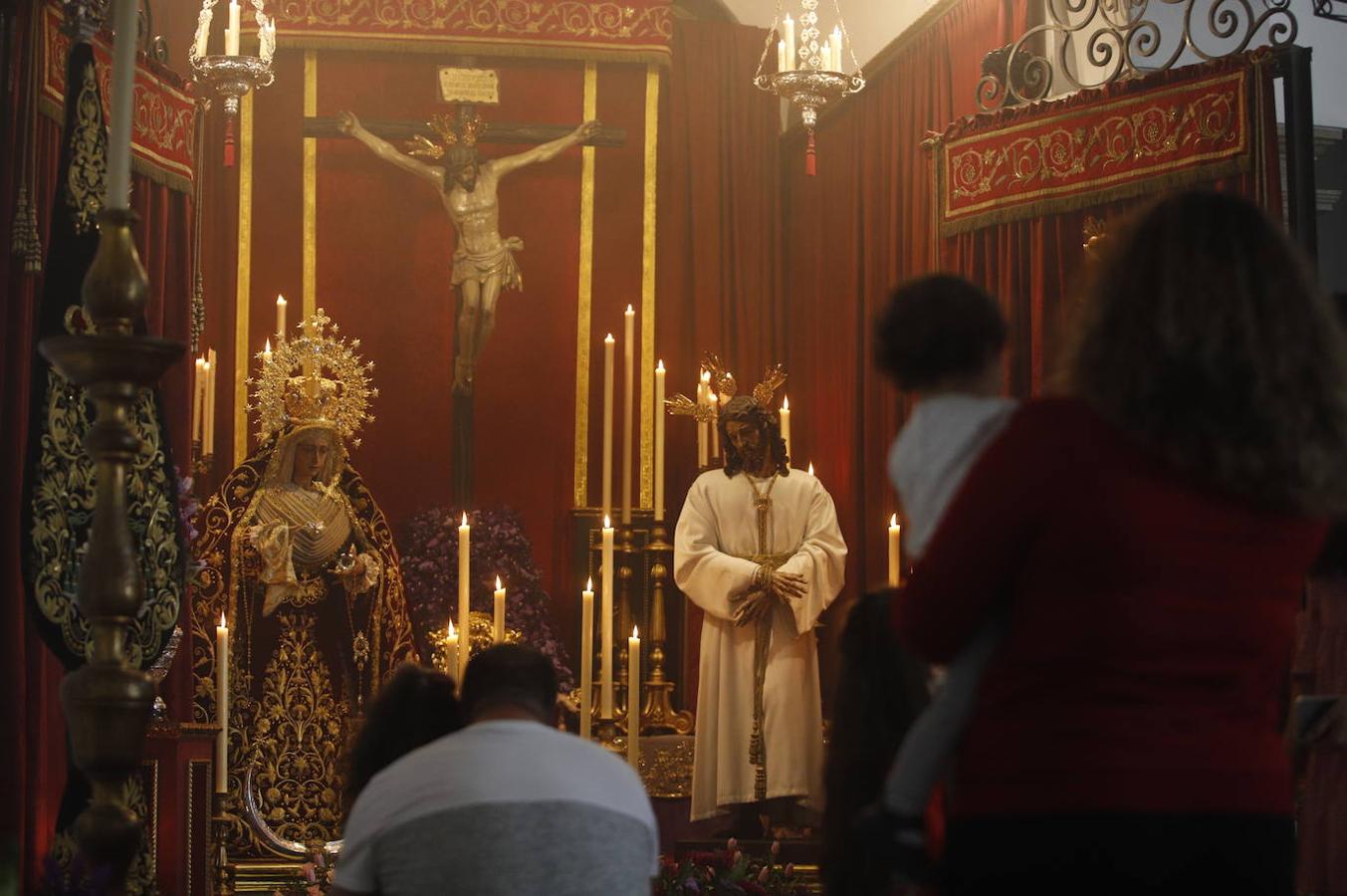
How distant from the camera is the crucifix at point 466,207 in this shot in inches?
324

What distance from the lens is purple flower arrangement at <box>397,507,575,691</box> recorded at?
773 centimetres

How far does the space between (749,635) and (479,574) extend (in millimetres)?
1526

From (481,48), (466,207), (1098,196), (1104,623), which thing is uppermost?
(481,48)

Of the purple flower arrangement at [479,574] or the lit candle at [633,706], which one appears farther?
the purple flower arrangement at [479,574]

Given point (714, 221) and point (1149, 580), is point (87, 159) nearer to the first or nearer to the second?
point (1149, 580)

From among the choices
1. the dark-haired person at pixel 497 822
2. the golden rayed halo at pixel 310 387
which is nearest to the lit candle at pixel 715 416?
the golden rayed halo at pixel 310 387

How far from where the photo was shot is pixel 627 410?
8172mm

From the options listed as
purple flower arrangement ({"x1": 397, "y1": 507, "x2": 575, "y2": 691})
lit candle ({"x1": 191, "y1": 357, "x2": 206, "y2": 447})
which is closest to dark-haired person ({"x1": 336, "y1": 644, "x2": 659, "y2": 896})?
purple flower arrangement ({"x1": 397, "y1": 507, "x2": 575, "y2": 691})

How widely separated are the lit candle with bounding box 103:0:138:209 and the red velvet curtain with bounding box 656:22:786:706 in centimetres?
→ 594

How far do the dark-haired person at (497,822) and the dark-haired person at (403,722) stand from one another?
0.49 metres

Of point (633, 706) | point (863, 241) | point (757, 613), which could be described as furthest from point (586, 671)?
point (863, 241)

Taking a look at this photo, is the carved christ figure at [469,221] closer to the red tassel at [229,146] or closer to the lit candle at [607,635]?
the red tassel at [229,146]

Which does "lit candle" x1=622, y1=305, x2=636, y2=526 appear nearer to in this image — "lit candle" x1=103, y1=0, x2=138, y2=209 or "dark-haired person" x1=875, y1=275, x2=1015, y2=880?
"lit candle" x1=103, y1=0, x2=138, y2=209

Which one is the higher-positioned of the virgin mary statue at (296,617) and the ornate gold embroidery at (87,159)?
the ornate gold embroidery at (87,159)
